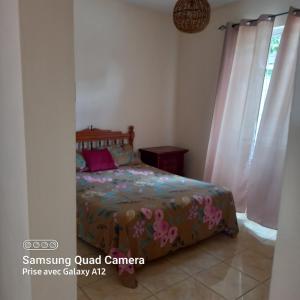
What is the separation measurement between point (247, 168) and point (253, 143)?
31 cm

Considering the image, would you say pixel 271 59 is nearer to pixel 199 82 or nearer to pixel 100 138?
pixel 199 82

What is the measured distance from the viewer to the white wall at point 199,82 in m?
3.85

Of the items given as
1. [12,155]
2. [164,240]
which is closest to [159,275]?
[164,240]

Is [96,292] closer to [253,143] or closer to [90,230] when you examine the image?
[90,230]

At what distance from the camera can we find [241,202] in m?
3.60

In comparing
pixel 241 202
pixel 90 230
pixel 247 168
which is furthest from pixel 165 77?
pixel 90 230

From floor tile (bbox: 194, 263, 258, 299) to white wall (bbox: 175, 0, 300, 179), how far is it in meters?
2.01

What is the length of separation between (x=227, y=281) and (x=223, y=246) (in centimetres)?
59

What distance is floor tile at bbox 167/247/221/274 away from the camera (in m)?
2.48

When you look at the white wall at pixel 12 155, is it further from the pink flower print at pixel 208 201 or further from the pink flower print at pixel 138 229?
the pink flower print at pixel 208 201

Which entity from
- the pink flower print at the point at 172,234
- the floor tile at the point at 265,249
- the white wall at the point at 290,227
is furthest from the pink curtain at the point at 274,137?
the white wall at the point at 290,227

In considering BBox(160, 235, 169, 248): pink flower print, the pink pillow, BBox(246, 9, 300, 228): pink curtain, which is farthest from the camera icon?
BBox(246, 9, 300, 228): pink curtain

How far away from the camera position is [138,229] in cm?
229

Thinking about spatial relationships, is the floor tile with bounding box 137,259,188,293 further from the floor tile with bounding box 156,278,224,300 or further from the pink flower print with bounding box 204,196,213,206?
the pink flower print with bounding box 204,196,213,206
